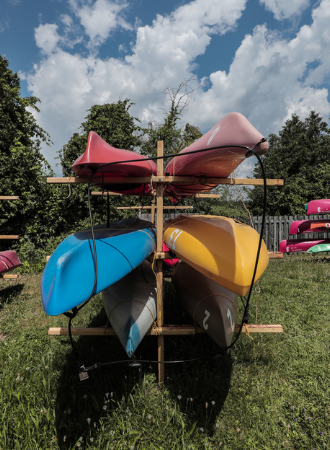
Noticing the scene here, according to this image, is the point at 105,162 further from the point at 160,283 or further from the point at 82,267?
the point at 160,283

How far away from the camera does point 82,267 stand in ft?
5.52

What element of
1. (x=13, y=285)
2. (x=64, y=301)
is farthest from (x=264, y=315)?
(x=13, y=285)

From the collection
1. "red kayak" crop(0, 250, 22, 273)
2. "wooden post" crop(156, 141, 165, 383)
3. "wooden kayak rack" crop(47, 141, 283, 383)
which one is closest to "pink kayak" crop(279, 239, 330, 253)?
"wooden kayak rack" crop(47, 141, 283, 383)

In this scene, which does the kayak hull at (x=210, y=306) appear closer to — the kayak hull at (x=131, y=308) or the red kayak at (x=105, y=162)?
the kayak hull at (x=131, y=308)

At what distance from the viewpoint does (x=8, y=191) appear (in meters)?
6.96

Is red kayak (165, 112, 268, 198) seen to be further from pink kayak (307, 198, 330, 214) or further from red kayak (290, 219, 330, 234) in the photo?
red kayak (290, 219, 330, 234)

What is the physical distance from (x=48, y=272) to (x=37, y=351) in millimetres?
1365

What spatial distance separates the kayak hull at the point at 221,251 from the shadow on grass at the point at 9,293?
346 cm

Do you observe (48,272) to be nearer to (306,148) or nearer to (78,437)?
(78,437)

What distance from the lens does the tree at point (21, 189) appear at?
7.09m

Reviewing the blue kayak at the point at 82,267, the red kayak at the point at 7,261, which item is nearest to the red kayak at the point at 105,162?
the blue kayak at the point at 82,267

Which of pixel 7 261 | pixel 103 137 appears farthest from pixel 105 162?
pixel 103 137

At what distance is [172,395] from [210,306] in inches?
30.5

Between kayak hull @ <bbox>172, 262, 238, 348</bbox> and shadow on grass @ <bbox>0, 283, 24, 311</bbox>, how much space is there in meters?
3.18
